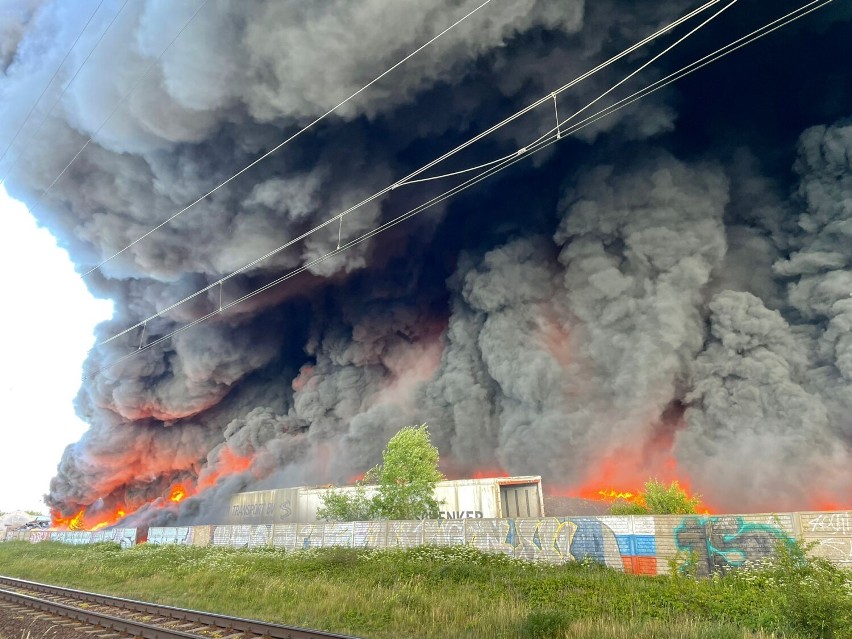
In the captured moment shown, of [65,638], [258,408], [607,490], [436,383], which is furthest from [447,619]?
[258,408]

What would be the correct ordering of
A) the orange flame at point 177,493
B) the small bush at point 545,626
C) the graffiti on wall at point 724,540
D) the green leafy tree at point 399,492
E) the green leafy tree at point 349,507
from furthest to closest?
1. the orange flame at point 177,493
2. the green leafy tree at point 349,507
3. the green leafy tree at point 399,492
4. the graffiti on wall at point 724,540
5. the small bush at point 545,626

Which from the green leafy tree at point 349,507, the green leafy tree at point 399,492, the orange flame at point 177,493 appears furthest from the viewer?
the orange flame at point 177,493

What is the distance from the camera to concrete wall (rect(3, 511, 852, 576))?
639 inches

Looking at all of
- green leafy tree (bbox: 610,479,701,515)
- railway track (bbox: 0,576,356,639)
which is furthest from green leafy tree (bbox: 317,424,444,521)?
railway track (bbox: 0,576,356,639)

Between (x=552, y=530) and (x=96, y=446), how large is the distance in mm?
69568

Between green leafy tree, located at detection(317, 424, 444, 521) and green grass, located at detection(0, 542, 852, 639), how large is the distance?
35.1ft

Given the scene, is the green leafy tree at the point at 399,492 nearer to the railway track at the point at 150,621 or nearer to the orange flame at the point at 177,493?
the railway track at the point at 150,621

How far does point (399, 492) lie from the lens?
35219 mm

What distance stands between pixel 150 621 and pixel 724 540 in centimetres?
1752

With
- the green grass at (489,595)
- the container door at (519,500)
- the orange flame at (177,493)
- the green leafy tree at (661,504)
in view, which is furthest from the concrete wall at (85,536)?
the green leafy tree at (661,504)

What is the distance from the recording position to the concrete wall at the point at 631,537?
53.3 ft

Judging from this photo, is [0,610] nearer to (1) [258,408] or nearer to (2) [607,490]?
(2) [607,490]

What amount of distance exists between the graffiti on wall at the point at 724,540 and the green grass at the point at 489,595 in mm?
1345

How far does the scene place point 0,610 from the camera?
1661cm
